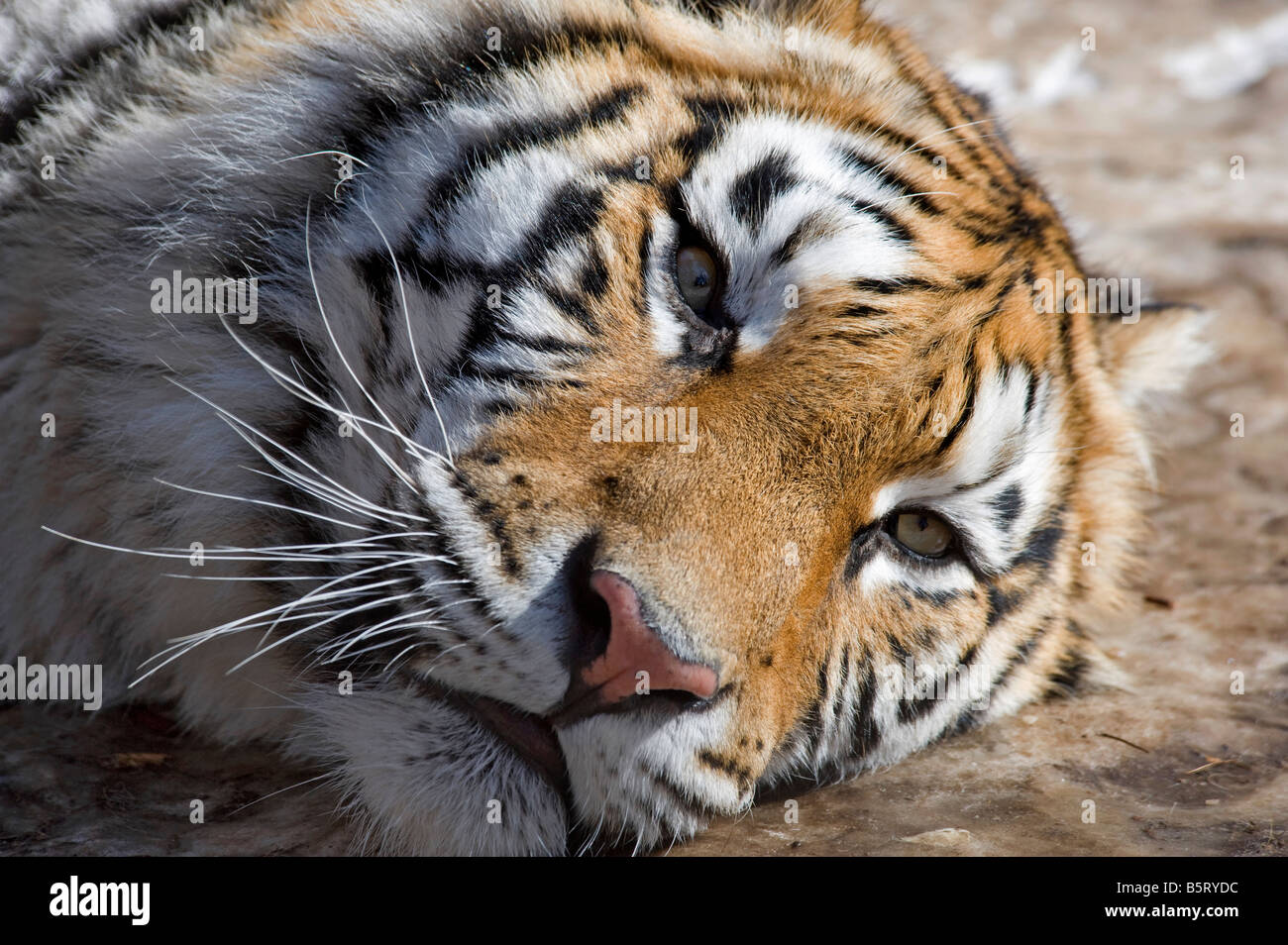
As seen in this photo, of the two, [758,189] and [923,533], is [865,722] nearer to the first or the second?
[923,533]

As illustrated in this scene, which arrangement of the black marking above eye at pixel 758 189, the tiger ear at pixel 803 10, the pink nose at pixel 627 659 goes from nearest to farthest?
the pink nose at pixel 627 659 < the black marking above eye at pixel 758 189 < the tiger ear at pixel 803 10

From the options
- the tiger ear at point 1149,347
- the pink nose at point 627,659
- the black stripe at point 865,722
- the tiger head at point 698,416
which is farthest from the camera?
the tiger ear at point 1149,347

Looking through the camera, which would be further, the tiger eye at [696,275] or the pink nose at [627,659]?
the tiger eye at [696,275]

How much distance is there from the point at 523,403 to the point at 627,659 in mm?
453

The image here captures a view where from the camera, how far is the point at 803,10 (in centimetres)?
245

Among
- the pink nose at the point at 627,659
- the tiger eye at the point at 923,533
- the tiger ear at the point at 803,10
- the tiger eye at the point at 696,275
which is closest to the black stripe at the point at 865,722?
the tiger eye at the point at 923,533

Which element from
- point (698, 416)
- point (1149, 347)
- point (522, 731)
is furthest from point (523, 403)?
point (1149, 347)

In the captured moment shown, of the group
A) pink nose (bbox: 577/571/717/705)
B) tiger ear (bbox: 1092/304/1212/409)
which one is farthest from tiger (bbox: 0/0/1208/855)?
tiger ear (bbox: 1092/304/1212/409)

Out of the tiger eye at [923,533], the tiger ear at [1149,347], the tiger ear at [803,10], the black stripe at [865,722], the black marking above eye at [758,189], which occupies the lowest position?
A: the black stripe at [865,722]

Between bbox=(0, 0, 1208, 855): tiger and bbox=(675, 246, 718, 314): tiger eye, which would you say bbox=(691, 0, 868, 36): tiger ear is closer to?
bbox=(0, 0, 1208, 855): tiger

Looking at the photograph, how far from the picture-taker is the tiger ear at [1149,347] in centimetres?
286

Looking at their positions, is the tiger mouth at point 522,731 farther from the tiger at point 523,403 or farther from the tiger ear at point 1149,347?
the tiger ear at point 1149,347

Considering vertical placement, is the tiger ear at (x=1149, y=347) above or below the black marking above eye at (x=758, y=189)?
below

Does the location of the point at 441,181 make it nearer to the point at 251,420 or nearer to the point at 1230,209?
the point at 251,420
